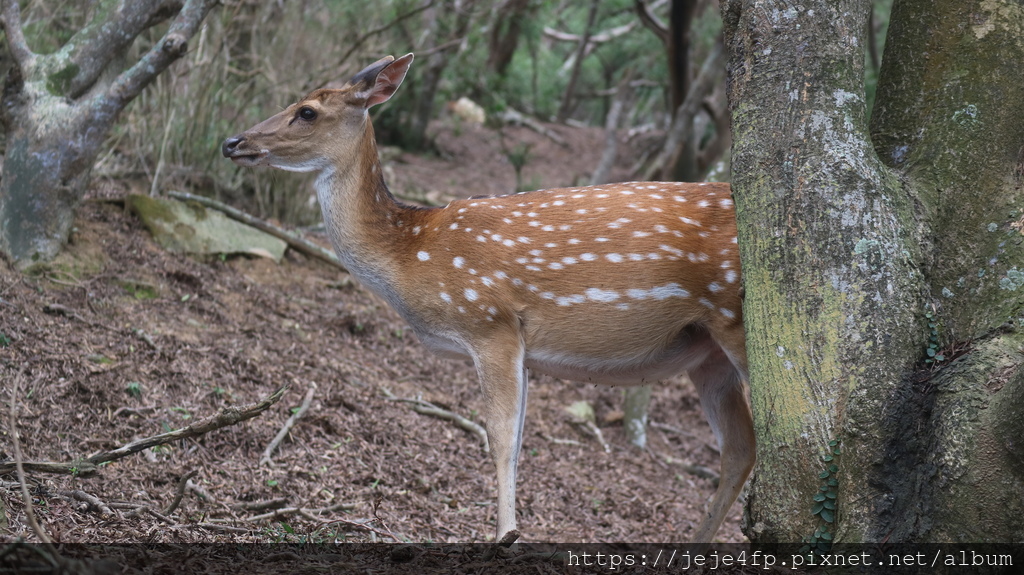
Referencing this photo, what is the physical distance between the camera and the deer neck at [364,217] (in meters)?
5.12

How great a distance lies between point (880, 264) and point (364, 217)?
9.74ft

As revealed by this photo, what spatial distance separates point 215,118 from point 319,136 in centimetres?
454

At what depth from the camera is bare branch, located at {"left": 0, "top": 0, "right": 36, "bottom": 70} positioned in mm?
6230

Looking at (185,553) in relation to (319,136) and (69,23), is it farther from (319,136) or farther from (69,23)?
(69,23)

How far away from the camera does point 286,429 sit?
221 inches

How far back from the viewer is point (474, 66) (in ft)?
51.3

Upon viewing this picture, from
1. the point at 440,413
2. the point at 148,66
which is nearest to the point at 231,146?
the point at 148,66

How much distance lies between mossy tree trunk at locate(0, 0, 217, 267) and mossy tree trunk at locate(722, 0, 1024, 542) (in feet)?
14.5

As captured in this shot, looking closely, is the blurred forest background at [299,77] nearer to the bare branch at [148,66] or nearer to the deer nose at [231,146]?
the bare branch at [148,66]

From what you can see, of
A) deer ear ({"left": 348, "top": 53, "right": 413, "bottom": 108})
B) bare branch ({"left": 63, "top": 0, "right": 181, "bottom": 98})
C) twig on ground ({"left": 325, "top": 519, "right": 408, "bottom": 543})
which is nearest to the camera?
twig on ground ({"left": 325, "top": 519, "right": 408, "bottom": 543})

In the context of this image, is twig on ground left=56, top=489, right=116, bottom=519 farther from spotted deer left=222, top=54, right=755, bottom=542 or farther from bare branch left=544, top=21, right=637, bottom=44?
bare branch left=544, top=21, right=637, bottom=44

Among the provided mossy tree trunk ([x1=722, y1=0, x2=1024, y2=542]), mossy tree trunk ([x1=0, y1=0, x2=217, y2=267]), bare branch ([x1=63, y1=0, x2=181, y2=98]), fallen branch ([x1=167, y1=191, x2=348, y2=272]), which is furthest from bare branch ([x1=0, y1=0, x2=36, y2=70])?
mossy tree trunk ([x1=722, y1=0, x2=1024, y2=542])

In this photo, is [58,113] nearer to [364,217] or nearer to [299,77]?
[364,217]

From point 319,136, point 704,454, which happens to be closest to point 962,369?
point 319,136
